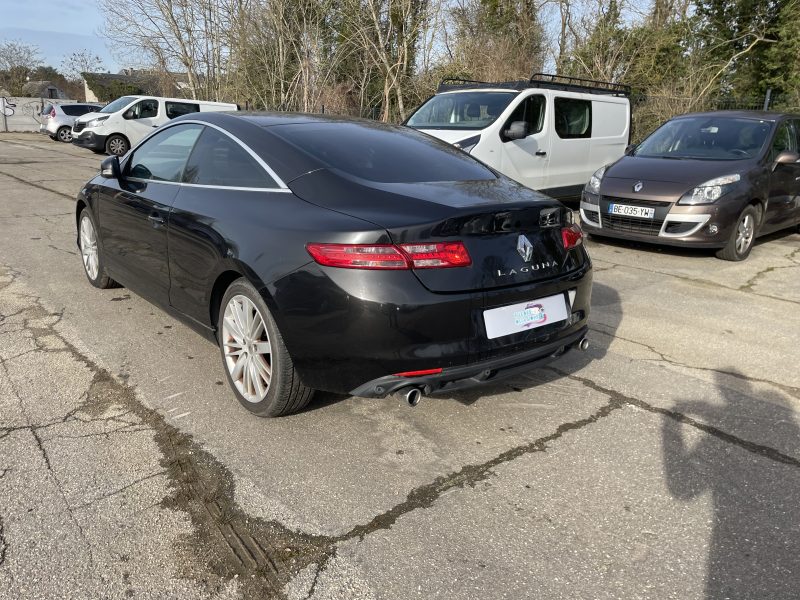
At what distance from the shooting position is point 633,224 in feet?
24.4

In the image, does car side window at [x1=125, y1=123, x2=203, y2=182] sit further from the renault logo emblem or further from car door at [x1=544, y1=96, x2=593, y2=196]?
car door at [x1=544, y1=96, x2=593, y2=196]

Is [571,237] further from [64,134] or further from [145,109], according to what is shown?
[64,134]

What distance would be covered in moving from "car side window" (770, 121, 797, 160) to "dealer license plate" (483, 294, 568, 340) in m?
6.03

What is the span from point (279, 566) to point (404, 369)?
3.09ft

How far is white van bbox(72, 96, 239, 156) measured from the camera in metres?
18.6

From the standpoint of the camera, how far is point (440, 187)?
3.29m

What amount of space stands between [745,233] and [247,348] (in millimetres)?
6380

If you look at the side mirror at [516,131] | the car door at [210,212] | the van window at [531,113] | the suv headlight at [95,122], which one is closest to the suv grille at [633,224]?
the side mirror at [516,131]

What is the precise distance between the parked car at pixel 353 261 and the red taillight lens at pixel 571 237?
12mm

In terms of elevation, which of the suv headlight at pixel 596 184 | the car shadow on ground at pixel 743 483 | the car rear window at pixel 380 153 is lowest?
the car shadow on ground at pixel 743 483

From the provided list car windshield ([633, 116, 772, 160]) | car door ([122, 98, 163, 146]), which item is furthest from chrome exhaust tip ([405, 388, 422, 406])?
car door ([122, 98, 163, 146])

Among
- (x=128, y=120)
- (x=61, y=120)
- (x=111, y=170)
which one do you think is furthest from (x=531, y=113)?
(x=61, y=120)

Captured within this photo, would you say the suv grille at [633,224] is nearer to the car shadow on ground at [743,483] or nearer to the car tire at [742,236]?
the car tire at [742,236]

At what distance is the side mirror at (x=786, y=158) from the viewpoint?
301 inches
